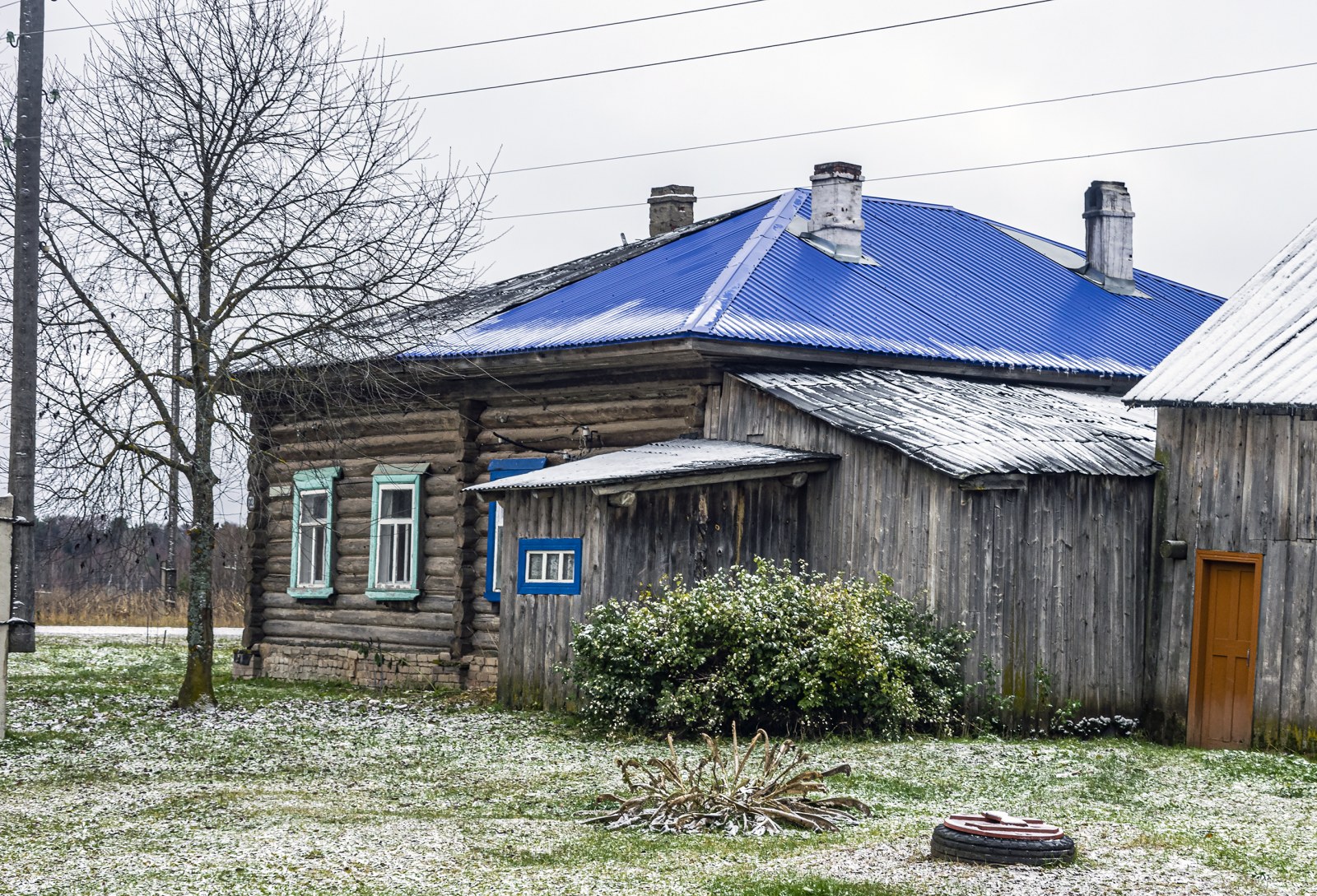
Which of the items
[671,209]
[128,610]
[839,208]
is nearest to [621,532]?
[839,208]

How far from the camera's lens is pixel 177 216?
667 inches

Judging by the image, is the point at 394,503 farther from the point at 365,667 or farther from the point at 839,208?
the point at 839,208

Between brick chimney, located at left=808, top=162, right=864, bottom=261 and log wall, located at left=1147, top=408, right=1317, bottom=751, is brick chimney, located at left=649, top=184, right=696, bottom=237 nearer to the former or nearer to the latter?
brick chimney, located at left=808, top=162, right=864, bottom=261

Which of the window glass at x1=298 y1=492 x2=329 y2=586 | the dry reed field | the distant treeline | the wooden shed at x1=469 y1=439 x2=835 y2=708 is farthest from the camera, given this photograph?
the dry reed field

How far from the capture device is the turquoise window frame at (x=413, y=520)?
21.8 meters

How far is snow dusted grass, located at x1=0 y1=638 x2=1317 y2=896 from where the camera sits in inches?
346

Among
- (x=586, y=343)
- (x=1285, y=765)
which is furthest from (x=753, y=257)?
(x=1285, y=765)

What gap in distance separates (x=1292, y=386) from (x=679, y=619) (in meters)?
5.78

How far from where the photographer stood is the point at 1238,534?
1555cm

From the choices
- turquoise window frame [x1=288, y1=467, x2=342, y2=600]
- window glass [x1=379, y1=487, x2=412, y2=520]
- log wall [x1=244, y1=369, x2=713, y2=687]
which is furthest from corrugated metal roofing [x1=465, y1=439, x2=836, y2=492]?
turquoise window frame [x1=288, y1=467, x2=342, y2=600]

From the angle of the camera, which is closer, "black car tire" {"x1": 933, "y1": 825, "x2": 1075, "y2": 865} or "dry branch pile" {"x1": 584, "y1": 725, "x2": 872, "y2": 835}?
"black car tire" {"x1": 933, "y1": 825, "x2": 1075, "y2": 865}

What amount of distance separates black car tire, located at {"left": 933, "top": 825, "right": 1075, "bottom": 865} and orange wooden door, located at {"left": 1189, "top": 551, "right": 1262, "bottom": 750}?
6.96 m

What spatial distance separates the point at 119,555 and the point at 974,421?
357 inches

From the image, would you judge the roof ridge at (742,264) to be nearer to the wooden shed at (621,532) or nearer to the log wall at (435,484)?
the log wall at (435,484)
